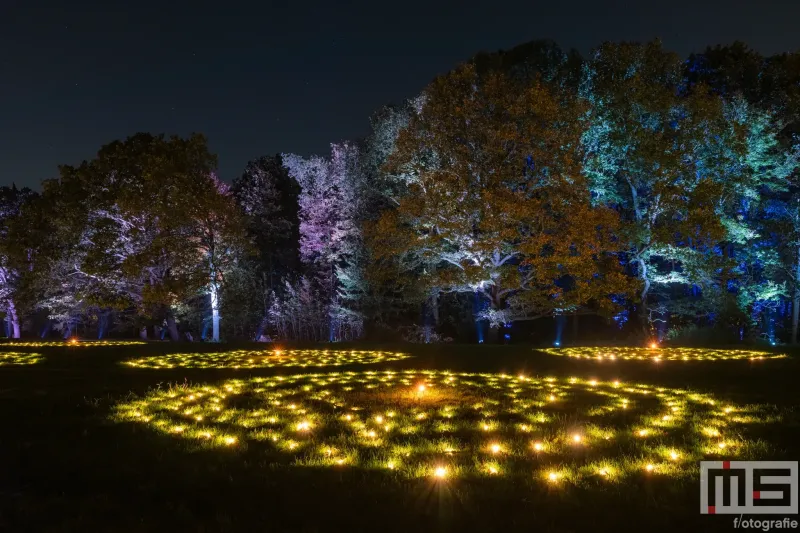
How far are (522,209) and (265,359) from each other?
1162cm

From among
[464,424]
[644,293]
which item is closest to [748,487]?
[464,424]

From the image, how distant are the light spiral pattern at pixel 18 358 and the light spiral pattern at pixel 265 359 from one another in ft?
8.66

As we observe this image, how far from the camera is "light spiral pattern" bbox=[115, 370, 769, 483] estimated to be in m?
5.73

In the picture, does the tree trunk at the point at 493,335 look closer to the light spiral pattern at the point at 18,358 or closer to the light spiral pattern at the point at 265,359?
the light spiral pattern at the point at 265,359

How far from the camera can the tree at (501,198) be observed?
75.2 ft

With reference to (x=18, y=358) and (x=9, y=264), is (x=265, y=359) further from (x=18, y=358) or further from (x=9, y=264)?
(x=9, y=264)

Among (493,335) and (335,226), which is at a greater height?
(335,226)

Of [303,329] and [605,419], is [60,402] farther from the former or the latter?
[303,329]

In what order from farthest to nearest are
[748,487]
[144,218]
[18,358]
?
[144,218], [18,358], [748,487]

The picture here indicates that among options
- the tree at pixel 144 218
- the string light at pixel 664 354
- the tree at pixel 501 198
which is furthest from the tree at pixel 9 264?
the string light at pixel 664 354

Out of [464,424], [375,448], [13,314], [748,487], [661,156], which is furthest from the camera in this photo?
[13,314]

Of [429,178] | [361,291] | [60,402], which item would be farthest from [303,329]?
[60,402]

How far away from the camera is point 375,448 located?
20.6 ft

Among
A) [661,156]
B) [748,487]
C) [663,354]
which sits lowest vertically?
[663,354]
